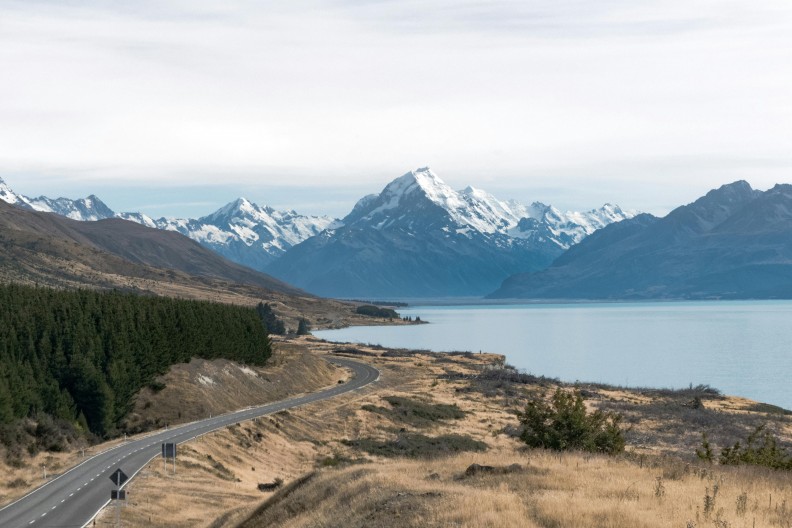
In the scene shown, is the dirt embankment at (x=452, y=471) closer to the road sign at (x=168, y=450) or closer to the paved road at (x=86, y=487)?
the road sign at (x=168, y=450)

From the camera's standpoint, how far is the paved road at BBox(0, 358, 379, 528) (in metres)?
41.9

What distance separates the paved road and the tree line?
6732 mm

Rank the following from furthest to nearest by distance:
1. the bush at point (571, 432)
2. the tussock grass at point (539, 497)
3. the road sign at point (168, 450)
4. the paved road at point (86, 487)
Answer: the road sign at point (168, 450) → the bush at point (571, 432) → the paved road at point (86, 487) → the tussock grass at point (539, 497)

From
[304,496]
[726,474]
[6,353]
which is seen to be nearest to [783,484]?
[726,474]

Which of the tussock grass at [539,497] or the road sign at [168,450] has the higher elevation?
the tussock grass at [539,497]

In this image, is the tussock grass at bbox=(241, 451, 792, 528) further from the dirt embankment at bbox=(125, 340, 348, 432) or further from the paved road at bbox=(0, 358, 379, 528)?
the dirt embankment at bbox=(125, 340, 348, 432)

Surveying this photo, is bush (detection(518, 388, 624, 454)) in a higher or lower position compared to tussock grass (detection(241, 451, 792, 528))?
lower

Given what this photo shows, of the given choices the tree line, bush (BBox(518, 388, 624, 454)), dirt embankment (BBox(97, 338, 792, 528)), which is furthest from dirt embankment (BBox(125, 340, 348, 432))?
bush (BBox(518, 388, 624, 454))

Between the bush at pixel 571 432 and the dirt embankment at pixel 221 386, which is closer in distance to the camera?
the bush at pixel 571 432

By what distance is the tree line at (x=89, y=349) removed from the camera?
229ft

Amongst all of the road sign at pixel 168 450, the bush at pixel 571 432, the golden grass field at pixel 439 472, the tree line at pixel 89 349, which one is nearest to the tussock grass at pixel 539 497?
the golden grass field at pixel 439 472

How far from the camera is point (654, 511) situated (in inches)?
770

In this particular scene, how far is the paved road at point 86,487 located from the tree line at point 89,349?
6.73 meters

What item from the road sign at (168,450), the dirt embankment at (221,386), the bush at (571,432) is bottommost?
the dirt embankment at (221,386)
